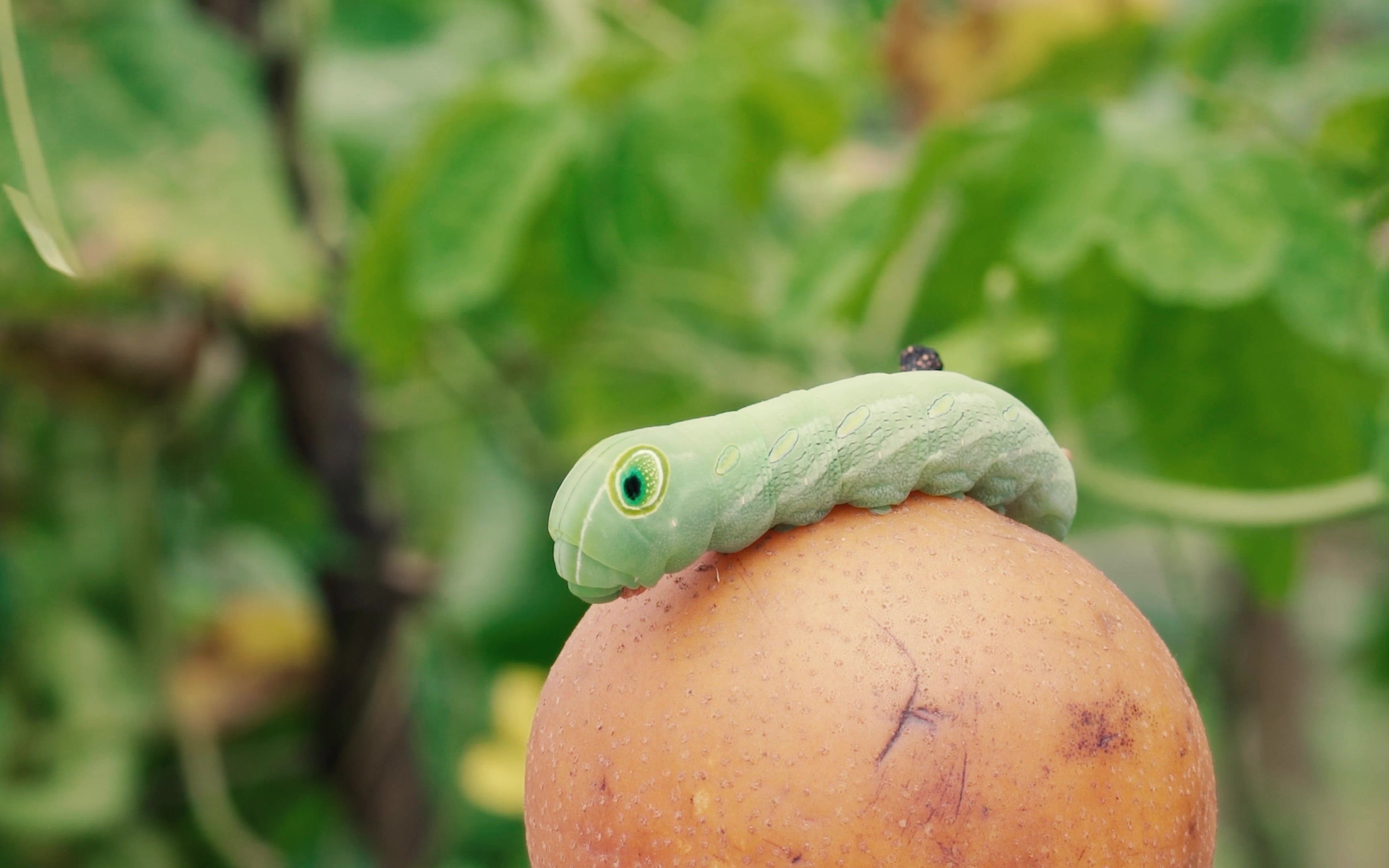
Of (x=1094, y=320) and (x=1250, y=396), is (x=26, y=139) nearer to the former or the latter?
(x=1094, y=320)

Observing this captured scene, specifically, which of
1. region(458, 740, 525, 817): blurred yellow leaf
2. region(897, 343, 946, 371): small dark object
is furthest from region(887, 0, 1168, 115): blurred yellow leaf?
region(897, 343, 946, 371): small dark object

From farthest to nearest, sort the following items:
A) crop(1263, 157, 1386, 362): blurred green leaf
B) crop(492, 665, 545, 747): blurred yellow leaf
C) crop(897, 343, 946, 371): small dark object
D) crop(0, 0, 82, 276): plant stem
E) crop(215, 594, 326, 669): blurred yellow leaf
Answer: crop(215, 594, 326, 669): blurred yellow leaf, crop(492, 665, 545, 747): blurred yellow leaf, crop(1263, 157, 1386, 362): blurred green leaf, crop(0, 0, 82, 276): plant stem, crop(897, 343, 946, 371): small dark object

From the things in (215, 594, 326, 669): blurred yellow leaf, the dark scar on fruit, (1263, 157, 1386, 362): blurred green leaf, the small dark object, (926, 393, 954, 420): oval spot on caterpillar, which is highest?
(926, 393, 954, 420): oval spot on caterpillar

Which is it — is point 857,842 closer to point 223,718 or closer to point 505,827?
point 505,827

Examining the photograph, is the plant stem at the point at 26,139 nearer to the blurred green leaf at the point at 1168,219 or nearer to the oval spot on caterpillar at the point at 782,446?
the oval spot on caterpillar at the point at 782,446

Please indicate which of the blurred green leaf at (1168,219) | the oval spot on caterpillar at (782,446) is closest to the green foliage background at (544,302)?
the blurred green leaf at (1168,219)

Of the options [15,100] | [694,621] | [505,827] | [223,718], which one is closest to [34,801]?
[223,718]

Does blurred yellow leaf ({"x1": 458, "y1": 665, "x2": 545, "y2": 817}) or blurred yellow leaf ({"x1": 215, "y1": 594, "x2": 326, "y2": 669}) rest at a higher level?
blurred yellow leaf ({"x1": 458, "y1": 665, "x2": 545, "y2": 817})

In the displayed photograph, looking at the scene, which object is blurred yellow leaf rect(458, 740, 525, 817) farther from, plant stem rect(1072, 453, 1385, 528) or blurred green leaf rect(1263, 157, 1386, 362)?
blurred green leaf rect(1263, 157, 1386, 362)
